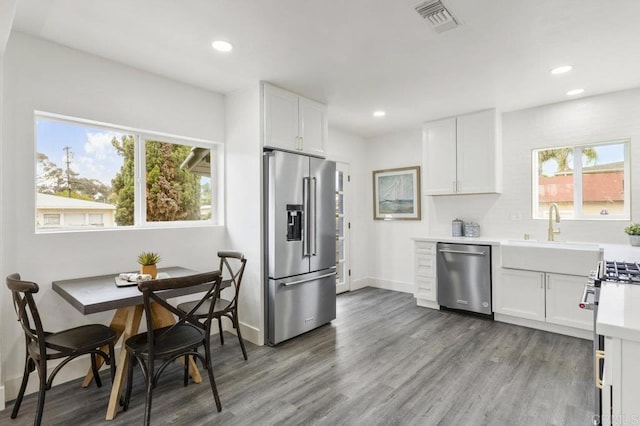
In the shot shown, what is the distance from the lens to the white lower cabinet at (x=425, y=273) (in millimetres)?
4445

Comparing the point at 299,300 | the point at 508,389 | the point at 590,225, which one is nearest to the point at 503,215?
the point at 590,225

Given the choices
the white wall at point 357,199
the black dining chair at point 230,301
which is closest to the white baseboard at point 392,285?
the white wall at point 357,199

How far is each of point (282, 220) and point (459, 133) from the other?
2.76 m

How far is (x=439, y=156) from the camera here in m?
4.59

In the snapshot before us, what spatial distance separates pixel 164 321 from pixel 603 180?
483 centimetres

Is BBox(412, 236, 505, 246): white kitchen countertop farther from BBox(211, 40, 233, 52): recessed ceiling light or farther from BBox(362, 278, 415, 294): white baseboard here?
BBox(211, 40, 233, 52): recessed ceiling light

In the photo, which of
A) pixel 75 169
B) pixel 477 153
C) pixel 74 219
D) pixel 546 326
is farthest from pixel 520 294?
pixel 75 169

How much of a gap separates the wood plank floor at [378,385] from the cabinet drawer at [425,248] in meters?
1.14

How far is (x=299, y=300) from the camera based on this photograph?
3.50m

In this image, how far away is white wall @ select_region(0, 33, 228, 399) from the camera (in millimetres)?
2391

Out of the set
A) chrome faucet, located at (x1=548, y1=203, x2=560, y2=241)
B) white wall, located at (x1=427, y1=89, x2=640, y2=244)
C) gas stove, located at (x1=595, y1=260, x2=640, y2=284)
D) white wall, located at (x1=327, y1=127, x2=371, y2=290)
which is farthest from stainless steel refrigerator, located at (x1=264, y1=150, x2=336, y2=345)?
chrome faucet, located at (x1=548, y1=203, x2=560, y2=241)

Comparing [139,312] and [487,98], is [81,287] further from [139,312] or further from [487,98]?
[487,98]

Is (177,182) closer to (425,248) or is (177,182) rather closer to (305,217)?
(305,217)

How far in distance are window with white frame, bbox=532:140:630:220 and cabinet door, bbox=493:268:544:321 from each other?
0.92 m
